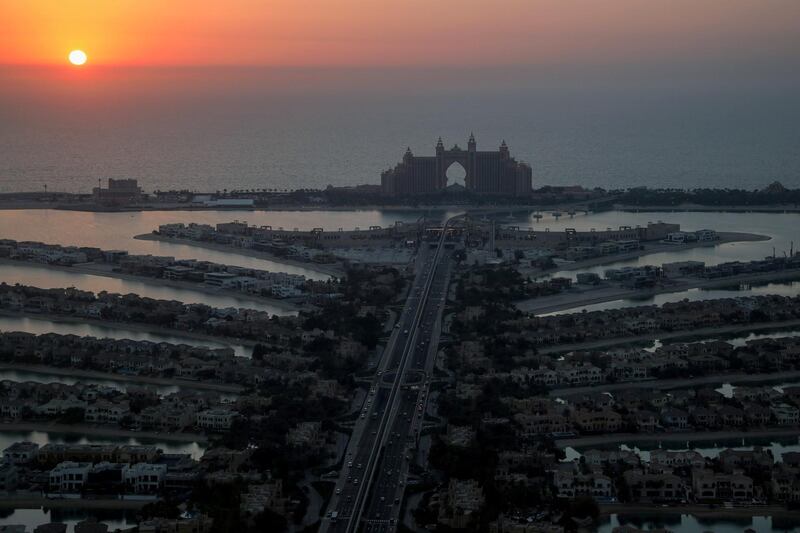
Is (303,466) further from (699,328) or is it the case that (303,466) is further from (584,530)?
(699,328)

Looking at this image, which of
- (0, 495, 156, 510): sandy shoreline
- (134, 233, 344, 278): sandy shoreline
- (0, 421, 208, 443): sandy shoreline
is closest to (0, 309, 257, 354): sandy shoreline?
(0, 421, 208, 443): sandy shoreline

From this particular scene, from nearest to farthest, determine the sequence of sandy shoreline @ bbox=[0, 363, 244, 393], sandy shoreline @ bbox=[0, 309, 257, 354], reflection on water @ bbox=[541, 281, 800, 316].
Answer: sandy shoreline @ bbox=[0, 363, 244, 393], sandy shoreline @ bbox=[0, 309, 257, 354], reflection on water @ bbox=[541, 281, 800, 316]

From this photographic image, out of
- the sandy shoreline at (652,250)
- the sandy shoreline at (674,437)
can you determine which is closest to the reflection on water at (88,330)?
the sandy shoreline at (674,437)

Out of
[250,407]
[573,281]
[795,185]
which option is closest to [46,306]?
[250,407]

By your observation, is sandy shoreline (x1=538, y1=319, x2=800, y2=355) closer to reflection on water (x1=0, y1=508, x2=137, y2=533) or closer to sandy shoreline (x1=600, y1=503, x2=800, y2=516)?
sandy shoreline (x1=600, y1=503, x2=800, y2=516)

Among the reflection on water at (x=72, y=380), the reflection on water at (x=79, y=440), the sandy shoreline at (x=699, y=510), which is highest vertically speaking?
the reflection on water at (x=72, y=380)

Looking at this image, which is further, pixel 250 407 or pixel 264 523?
pixel 250 407

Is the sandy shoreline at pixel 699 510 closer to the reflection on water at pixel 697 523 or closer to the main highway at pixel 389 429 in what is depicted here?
the reflection on water at pixel 697 523
